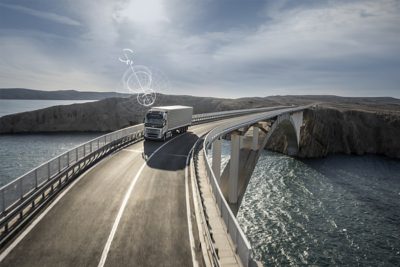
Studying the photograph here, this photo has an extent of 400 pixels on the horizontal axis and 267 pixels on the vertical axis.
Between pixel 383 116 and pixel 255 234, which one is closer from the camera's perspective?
pixel 255 234

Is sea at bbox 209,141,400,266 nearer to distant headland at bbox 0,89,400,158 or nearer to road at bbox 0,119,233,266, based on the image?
road at bbox 0,119,233,266

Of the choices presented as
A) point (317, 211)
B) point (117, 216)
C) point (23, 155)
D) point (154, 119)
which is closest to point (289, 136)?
point (317, 211)

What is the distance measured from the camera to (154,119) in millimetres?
33562

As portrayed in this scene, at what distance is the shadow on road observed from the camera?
2341cm

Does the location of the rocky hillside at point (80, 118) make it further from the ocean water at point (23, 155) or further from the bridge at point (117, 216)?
the bridge at point (117, 216)

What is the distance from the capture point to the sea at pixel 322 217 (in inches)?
1026

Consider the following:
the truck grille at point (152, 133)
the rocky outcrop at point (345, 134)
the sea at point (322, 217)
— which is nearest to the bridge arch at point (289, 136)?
the rocky outcrop at point (345, 134)

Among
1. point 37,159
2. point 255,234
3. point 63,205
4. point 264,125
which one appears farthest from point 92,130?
point 63,205

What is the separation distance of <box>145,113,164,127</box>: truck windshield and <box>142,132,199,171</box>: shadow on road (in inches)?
90.4

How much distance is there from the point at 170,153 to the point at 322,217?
68.6 feet

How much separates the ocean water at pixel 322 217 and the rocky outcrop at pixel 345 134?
65.8 ft

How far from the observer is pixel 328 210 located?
36062 mm

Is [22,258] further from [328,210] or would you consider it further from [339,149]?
[339,149]

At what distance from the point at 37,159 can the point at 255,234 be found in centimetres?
4484
